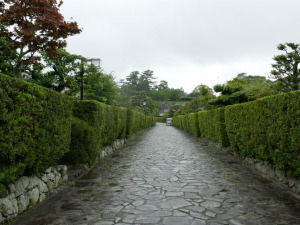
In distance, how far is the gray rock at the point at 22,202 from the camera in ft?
12.0

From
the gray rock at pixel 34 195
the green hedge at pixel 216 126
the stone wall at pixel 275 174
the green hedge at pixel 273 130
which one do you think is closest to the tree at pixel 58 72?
the green hedge at pixel 216 126

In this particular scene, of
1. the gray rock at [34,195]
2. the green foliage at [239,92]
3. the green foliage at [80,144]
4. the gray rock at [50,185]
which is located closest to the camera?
the gray rock at [34,195]

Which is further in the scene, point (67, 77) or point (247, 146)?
point (67, 77)

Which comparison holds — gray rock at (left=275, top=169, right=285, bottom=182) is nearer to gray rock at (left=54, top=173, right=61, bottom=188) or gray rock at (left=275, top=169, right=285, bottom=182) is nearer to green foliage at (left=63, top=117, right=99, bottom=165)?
green foliage at (left=63, top=117, right=99, bottom=165)

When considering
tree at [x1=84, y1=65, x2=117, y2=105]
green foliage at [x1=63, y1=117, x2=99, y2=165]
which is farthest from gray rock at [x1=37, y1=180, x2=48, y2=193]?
tree at [x1=84, y1=65, x2=117, y2=105]

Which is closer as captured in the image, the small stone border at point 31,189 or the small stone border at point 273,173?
the small stone border at point 31,189

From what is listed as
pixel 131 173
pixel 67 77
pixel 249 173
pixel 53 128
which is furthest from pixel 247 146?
pixel 67 77

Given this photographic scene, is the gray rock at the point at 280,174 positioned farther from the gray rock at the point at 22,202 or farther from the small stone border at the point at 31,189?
the gray rock at the point at 22,202

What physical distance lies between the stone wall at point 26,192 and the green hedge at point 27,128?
18cm

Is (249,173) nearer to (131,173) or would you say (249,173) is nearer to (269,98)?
(269,98)

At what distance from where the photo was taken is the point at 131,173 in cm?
648

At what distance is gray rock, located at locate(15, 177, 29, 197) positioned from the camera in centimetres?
365

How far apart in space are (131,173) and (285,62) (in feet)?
46.8

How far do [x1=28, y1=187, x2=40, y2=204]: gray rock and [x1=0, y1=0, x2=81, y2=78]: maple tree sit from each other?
871 cm
